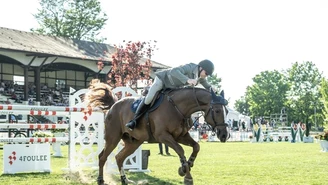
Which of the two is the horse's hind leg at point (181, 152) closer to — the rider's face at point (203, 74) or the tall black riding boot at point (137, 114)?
the tall black riding boot at point (137, 114)

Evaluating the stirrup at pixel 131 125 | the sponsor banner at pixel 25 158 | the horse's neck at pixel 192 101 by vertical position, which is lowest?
the sponsor banner at pixel 25 158

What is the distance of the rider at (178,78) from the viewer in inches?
322

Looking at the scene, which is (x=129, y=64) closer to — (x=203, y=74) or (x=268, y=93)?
(x=203, y=74)

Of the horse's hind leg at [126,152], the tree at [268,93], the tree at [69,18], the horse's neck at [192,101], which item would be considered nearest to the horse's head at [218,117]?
the horse's neck at [192,101]

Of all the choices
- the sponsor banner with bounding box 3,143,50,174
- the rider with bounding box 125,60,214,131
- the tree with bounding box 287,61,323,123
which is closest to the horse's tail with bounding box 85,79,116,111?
the rider with bounding box 125,60,214,131

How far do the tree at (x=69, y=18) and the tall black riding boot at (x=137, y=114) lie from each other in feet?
198

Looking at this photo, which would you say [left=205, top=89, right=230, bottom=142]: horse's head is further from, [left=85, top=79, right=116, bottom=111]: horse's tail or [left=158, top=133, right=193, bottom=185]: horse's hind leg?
[left=85, top=79, right=116, bottom=111]: horse's tail

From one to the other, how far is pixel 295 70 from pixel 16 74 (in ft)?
174

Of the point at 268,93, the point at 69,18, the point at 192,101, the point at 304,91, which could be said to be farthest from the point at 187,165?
the point at 268,93

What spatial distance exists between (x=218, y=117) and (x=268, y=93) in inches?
3274

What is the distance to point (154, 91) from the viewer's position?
867 cm

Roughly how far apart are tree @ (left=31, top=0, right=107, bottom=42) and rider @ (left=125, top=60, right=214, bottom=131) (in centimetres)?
6038

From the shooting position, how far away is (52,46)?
1716 inches

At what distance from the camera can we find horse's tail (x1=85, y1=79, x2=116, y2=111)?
10.5 m
